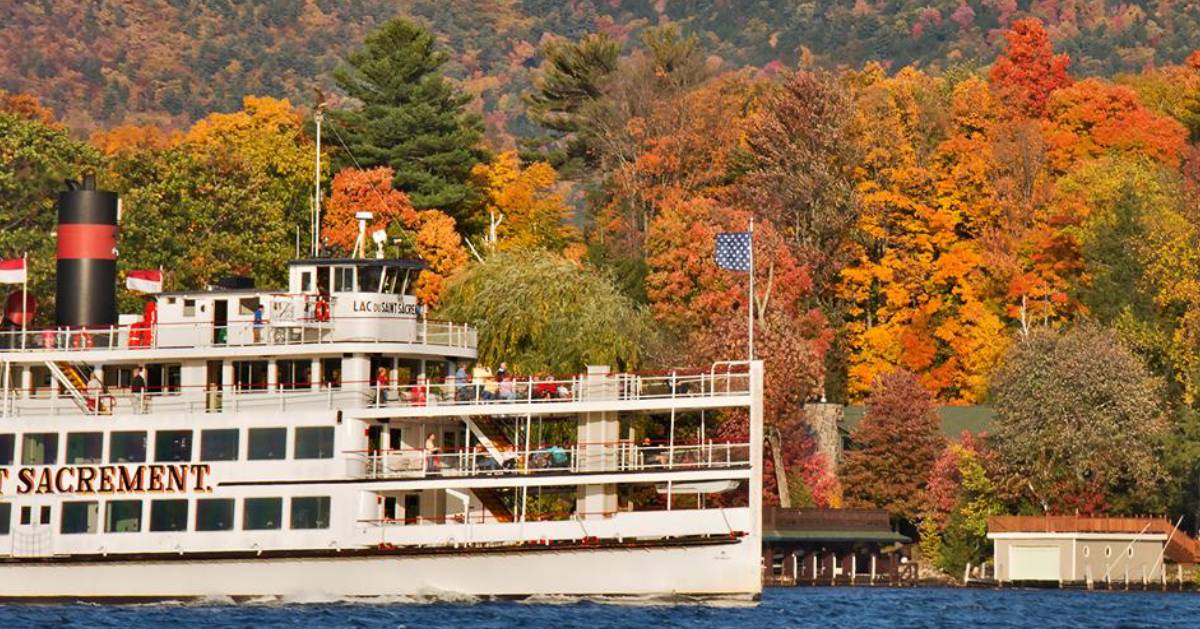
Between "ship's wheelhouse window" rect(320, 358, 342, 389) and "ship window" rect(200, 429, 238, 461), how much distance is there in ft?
8.38

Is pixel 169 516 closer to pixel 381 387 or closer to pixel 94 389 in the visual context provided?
pixel 94 389

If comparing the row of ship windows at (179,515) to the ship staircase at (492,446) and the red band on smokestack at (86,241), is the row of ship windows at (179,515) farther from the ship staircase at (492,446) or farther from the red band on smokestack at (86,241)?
the red band on smokestack at (86,241)

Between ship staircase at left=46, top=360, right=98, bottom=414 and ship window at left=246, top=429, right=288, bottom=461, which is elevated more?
ship staircase at left=46, top=360, right=98, bottom=414

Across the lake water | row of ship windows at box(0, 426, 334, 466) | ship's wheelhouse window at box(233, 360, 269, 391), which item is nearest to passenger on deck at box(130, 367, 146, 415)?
row of ship windows at box(0, 426, 334, 466)

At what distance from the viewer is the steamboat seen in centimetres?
5978

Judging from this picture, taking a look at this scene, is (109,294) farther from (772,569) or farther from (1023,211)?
(1023,211)

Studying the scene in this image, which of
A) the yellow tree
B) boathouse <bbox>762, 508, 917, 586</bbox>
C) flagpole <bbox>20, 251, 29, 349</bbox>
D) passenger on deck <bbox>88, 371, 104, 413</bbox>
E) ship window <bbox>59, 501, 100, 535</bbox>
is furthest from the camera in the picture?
the yellow tree

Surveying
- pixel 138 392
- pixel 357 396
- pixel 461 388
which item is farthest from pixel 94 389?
pixel 461 388

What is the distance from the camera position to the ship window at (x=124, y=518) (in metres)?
61.8

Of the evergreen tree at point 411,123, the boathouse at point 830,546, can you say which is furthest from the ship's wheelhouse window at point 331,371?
the evergreen tree at point 411,123

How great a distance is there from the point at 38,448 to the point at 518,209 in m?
55.7

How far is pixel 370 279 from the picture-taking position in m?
63.2

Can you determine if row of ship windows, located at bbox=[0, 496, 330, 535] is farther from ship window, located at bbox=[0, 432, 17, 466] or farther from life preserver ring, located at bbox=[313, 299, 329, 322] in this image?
life preserver ring, located at bbox=[313, 299, 329, 322]

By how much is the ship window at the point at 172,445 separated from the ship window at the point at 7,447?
3.59 metres
